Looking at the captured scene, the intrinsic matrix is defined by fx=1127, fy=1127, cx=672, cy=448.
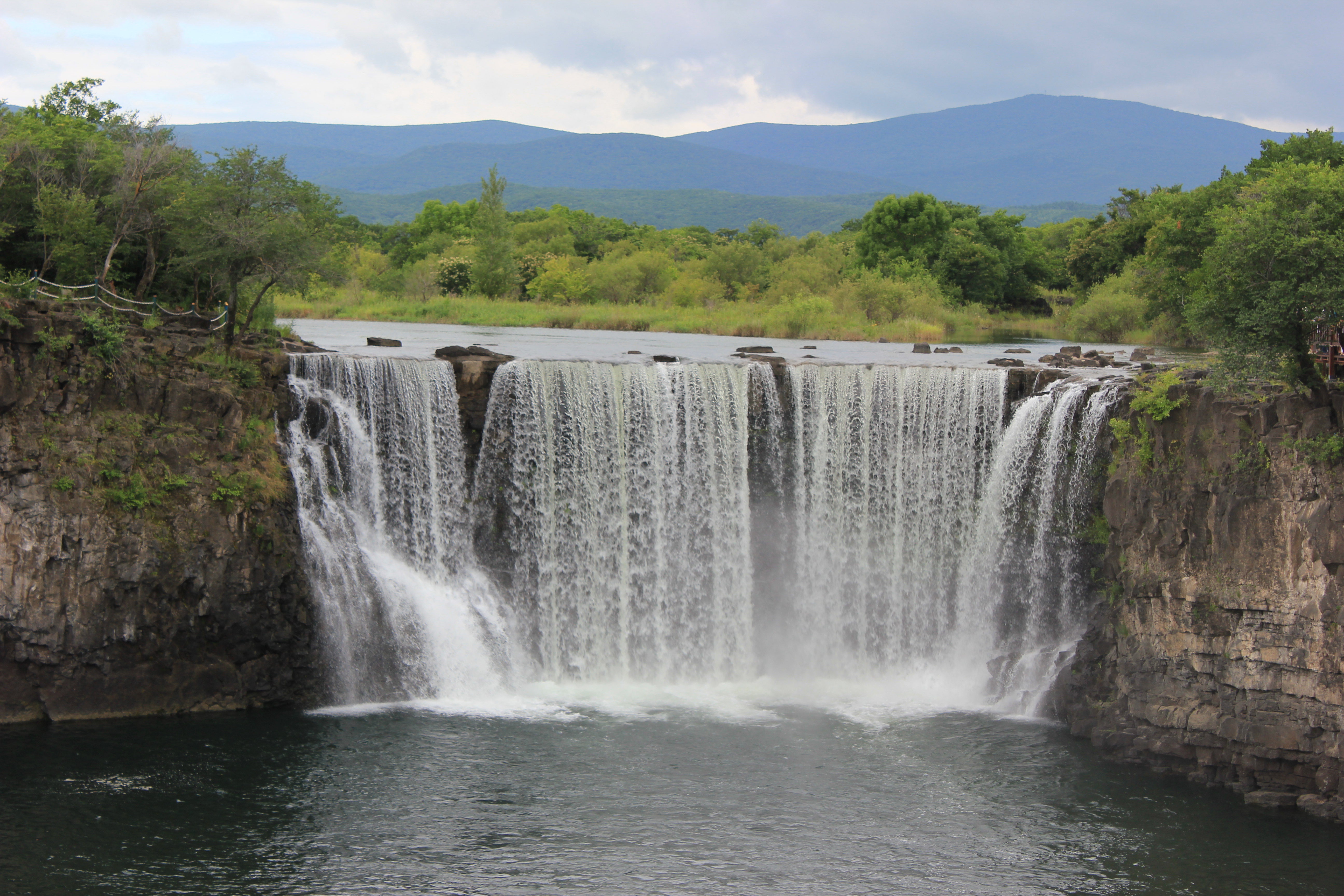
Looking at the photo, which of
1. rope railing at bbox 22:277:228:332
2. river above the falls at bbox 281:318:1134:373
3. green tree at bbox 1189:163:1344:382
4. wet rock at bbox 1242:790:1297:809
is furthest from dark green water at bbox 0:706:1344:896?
river above the falls at bbox 281:318:1134:373

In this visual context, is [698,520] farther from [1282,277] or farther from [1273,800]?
[1282,277]

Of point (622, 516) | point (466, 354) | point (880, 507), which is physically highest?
point (466, 354)

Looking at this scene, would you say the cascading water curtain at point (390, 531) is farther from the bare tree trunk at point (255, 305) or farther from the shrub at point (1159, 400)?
the shrub at point (1159, 400)

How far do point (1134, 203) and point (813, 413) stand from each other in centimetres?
5139

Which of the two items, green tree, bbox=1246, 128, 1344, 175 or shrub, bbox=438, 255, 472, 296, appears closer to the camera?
green tree, bbox=1246, 128, 1344, 175

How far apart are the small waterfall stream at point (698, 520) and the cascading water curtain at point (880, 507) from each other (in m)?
0.05

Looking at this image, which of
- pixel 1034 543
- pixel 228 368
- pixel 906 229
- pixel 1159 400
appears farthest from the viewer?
pixel 906 229

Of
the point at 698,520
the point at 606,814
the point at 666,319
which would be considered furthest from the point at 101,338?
the point at 666,319

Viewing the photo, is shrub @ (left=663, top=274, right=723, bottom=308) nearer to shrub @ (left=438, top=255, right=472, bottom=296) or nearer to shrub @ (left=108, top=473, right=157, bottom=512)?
shrub @ (left=438, top=255, right=472, bottom=296)

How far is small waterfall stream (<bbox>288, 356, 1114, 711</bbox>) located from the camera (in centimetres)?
2366

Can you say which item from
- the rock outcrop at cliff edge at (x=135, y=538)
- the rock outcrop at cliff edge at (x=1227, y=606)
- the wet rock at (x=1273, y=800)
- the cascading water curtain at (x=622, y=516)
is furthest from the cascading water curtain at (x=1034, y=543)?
the rock outcrop at cliff edge at (x=135, y=538)

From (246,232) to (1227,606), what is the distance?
71.6 feet

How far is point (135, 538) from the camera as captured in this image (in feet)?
68.4

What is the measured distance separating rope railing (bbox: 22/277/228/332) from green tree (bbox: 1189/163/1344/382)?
20.1 metres
